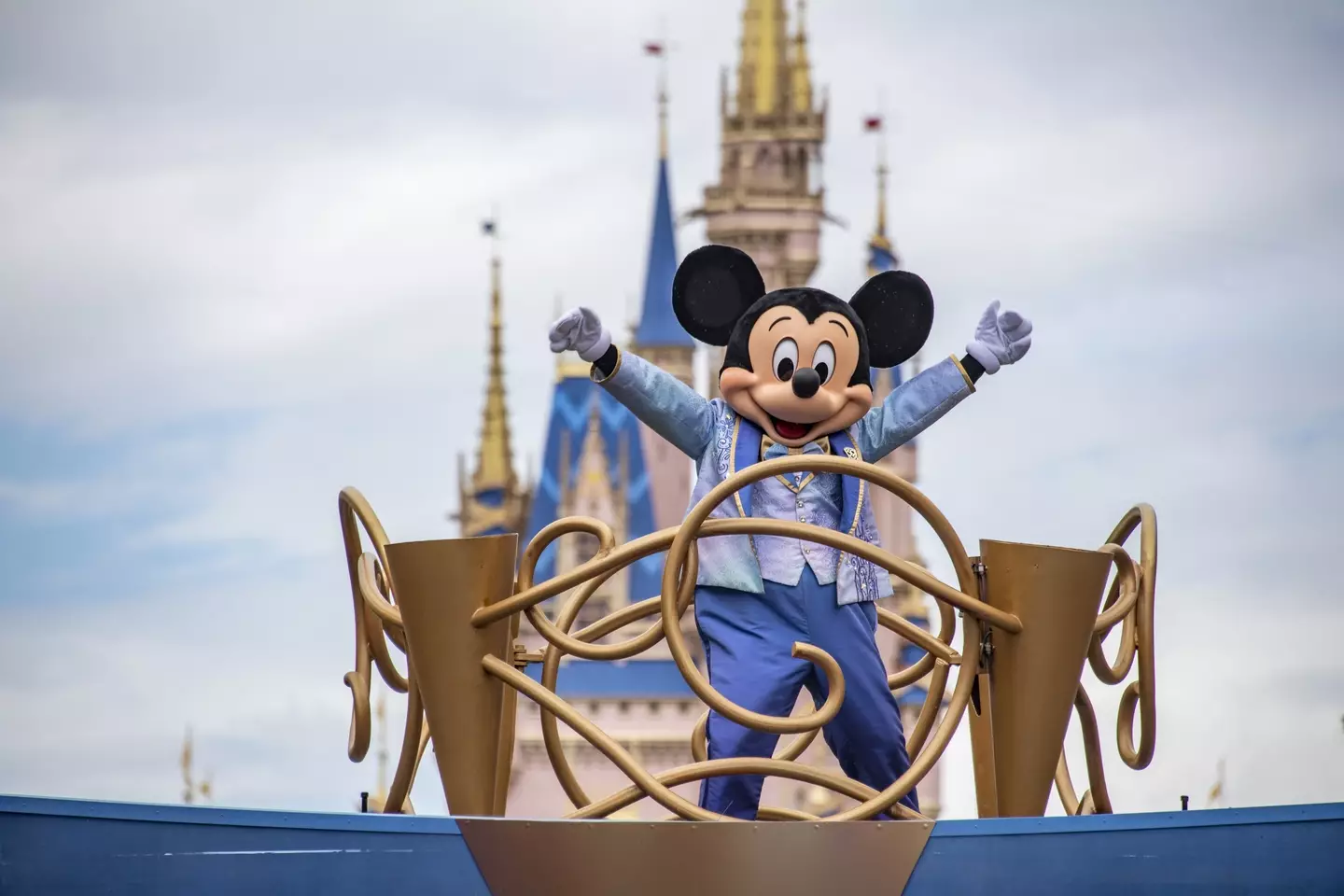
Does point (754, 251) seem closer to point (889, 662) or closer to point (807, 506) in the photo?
point (889, 662)

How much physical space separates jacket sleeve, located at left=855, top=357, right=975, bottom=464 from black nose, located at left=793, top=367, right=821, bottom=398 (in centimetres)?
26

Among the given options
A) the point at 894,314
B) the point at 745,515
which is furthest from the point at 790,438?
the point at 894,314

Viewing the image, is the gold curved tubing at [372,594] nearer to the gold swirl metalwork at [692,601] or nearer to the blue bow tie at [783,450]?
the gold swirl metalwork at [692,601]

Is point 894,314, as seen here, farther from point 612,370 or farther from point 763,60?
point 763,60

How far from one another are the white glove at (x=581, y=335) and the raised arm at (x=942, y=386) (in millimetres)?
707

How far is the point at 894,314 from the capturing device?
6602mm

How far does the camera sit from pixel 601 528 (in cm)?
607

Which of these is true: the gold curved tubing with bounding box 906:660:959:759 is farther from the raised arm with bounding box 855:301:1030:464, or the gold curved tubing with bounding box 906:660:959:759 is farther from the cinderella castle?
the cinderella castle

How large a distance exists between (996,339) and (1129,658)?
33.0 inches

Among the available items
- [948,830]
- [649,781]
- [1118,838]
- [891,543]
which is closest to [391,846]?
[649,781]

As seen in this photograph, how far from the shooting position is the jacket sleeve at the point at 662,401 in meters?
6.20

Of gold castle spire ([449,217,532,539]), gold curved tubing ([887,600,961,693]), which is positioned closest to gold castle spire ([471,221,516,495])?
gold castle spire ([449,217,532,539])

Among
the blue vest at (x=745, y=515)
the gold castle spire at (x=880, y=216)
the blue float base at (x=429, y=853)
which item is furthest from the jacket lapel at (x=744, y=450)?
the gold castle spire at (x=880, y=216)

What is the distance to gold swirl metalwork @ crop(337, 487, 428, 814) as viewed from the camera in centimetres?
619
